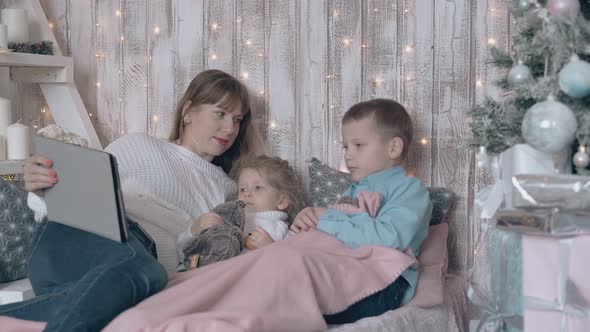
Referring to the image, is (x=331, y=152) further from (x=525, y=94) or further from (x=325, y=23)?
(x=525, y=94)

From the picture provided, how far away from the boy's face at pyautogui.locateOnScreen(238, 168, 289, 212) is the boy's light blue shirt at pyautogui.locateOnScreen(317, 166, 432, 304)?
1.12ft

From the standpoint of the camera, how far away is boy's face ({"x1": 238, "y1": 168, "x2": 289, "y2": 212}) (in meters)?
2.33

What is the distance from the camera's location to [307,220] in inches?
83.8

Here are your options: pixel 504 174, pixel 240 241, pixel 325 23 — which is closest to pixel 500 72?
pixel 325 23

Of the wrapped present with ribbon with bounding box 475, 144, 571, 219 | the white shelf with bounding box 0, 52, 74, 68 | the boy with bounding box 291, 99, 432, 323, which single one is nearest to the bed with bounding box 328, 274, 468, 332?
the boy with bounding box 291, 99, 432, 323

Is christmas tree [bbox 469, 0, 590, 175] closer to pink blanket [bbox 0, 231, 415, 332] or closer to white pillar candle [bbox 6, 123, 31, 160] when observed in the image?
pink blanket [bbox 0, 231, 415, 332]

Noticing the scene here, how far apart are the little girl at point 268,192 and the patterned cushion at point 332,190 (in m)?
0.06

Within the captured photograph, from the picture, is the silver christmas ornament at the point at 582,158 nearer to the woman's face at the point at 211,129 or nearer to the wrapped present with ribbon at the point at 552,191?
the wrapped present with ribbon at the point at 552,191

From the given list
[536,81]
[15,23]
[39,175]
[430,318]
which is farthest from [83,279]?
[15,23]

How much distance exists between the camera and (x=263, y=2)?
260 centimetres

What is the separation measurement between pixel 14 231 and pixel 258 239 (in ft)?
2.16

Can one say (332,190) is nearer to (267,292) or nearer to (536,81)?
(267,292)

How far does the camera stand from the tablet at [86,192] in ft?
5.72

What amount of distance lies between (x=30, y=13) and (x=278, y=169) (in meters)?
1.12
